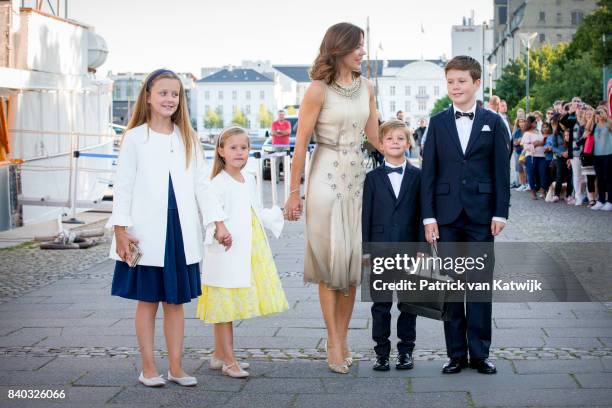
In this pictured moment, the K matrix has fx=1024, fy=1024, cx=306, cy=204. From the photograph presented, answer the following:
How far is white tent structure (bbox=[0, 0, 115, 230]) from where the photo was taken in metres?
16.4

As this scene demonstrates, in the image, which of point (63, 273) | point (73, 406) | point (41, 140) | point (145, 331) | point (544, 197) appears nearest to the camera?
point (73, 406)

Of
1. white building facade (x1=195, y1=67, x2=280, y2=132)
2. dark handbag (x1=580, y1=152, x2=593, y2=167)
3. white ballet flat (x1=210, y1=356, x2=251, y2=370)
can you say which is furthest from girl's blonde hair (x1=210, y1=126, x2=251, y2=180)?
white building facade (x1=195, y1=67, x2=280, y2=132)

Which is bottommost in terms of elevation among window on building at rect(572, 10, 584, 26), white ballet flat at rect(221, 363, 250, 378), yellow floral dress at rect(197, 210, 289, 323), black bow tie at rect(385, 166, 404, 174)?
white ballet flat at rect(221, 363, 250, 378)

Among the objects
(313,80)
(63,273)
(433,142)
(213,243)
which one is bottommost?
(63,273)

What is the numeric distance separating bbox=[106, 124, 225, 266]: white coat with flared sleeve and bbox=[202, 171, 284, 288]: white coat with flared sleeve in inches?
8.8

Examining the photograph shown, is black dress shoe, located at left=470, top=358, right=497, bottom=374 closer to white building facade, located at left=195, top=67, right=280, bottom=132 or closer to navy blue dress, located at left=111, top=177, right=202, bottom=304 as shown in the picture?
navy blue dress, located at left=111, top=177, right=202, bottom=304

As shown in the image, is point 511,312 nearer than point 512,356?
No

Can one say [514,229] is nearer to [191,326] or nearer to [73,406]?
[191,326]

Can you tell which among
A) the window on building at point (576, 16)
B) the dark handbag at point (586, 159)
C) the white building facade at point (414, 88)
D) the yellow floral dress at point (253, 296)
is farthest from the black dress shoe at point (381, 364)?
the white building facade at point (414, 88)

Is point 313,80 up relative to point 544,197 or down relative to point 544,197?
up

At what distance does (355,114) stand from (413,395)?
170 centimetres

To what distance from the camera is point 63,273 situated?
10.8 meters

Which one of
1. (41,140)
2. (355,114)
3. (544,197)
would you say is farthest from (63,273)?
(544,197)

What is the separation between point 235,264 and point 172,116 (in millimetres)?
922
